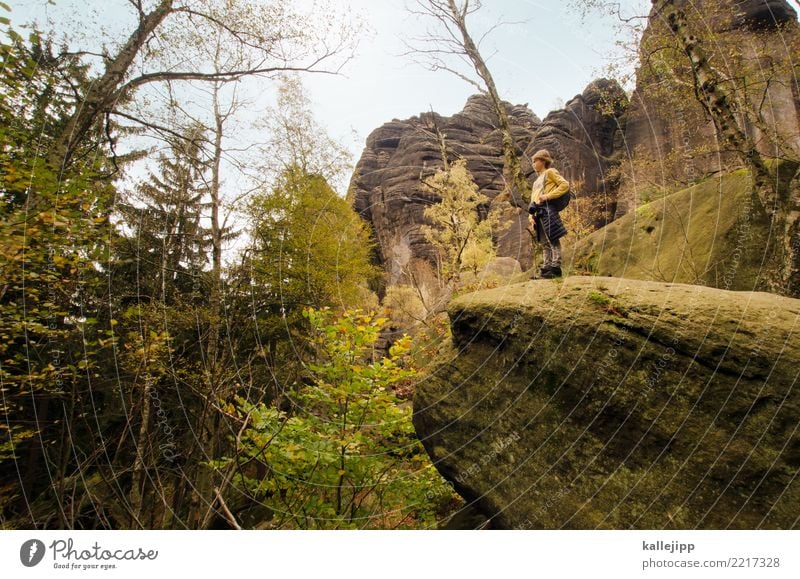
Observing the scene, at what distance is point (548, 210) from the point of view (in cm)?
487

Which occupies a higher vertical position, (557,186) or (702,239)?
(557,186)

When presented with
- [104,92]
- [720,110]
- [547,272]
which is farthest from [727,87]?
[104,92]

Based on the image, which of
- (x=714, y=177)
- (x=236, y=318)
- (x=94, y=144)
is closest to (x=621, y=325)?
(x=236, y=318)

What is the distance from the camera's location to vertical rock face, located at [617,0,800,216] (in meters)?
7.46

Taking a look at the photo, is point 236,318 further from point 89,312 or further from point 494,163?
point 494,163

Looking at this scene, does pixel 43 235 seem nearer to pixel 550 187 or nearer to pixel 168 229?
pixel 168 229

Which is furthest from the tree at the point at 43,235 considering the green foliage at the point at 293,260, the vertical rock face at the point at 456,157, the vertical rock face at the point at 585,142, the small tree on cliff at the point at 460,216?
the vertical rock face at the point at 585,142

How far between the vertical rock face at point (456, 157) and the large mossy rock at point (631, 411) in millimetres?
16331

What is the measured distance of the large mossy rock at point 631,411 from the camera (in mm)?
2557

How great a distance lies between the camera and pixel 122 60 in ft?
12.6
